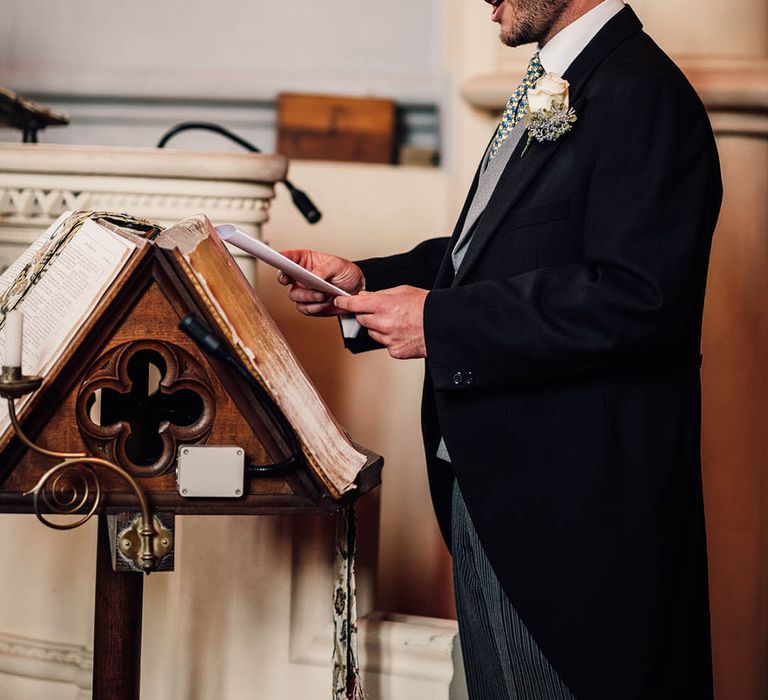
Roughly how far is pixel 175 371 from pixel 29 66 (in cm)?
238

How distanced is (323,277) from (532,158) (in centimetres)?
43

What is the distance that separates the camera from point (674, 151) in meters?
1.36

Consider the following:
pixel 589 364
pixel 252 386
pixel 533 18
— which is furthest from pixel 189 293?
pixel 533 18

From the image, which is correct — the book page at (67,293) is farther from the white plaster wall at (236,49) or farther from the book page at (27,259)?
the white plaster wall at (236,49)

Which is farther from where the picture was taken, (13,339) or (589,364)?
(589,364)

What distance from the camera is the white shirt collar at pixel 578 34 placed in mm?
1524

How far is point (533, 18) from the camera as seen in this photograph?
155 centimetres

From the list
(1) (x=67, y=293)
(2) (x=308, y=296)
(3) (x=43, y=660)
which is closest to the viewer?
(1) (x=67, y=293)

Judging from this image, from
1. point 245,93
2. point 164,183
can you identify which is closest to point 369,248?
point 245,93

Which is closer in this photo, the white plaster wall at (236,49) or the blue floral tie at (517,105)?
the blue floral tie at (517,105)

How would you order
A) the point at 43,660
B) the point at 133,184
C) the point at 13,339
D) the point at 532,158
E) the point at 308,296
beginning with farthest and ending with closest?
the point at 43,660
the point at 133,184
the point at 308,296
the point at 532,158
the point at 13,339

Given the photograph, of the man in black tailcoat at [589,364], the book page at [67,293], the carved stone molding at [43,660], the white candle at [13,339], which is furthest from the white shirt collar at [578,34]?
the carved stone molding at [43,660]

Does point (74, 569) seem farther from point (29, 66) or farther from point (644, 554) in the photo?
point (29, 66)

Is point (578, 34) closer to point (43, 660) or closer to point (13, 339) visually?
point (13, 339)
